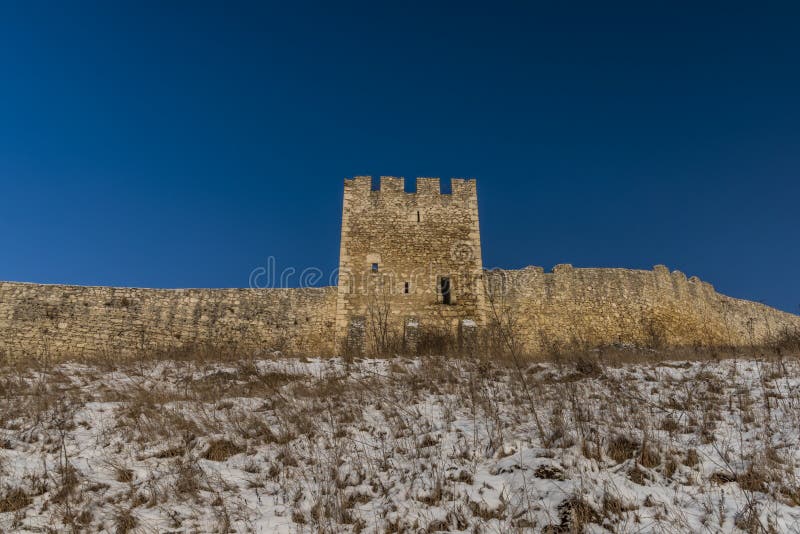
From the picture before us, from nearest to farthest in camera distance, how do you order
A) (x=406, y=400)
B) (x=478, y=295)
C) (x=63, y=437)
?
(x=63, y=437) → (x=406, y=400) → (x=478, y=295)

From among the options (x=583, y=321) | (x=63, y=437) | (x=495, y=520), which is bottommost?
(x=495, y=520)

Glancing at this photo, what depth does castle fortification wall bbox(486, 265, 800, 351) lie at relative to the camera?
20.7m

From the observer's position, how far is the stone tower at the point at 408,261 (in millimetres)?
14992

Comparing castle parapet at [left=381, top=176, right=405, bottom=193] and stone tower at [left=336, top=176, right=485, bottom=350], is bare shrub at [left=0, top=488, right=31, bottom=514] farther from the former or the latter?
castle parapet at [left=381, top=176, right=405, bottom=193]

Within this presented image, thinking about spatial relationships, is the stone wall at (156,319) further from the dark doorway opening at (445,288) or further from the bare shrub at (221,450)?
the bare shrub at (221,450)

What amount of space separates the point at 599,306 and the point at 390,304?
1095cm

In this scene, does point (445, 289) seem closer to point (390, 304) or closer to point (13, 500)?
point (390, 304)

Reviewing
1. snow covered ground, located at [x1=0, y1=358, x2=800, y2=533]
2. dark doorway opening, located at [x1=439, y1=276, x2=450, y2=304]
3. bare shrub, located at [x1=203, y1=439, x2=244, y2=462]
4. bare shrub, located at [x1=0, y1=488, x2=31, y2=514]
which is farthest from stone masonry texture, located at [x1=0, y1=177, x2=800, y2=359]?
bare shrub, located at [x1=0, y1=488, x2=31, y2=514]

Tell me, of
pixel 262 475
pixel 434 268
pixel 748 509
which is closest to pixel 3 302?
pixel 434 268

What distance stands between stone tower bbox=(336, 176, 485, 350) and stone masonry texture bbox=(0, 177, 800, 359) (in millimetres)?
33

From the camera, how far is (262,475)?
4906 millimetres

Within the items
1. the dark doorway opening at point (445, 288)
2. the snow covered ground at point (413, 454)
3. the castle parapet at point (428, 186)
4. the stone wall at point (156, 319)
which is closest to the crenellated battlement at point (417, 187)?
the castle parapet at point (428, 186)

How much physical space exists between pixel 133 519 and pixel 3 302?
1772cm

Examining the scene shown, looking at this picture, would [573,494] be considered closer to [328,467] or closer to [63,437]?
[328,467]
